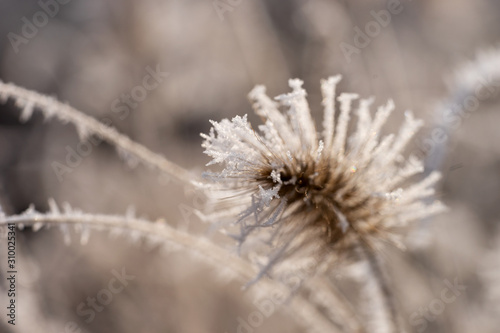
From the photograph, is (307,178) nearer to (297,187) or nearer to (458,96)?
(297,187)

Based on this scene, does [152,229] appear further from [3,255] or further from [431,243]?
[431,243]

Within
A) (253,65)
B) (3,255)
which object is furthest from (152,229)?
(253,65)

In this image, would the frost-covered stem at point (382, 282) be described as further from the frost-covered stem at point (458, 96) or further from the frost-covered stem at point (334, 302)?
the frost-covered stem at point (458, 96)

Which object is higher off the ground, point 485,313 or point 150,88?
point 150,88

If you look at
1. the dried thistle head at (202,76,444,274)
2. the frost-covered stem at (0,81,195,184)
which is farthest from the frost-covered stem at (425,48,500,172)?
the frost-covered stem at (0,81,195,184)

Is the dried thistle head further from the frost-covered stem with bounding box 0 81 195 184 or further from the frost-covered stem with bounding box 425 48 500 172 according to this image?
the frost-covered stem with bounding box 425 48 500 172
